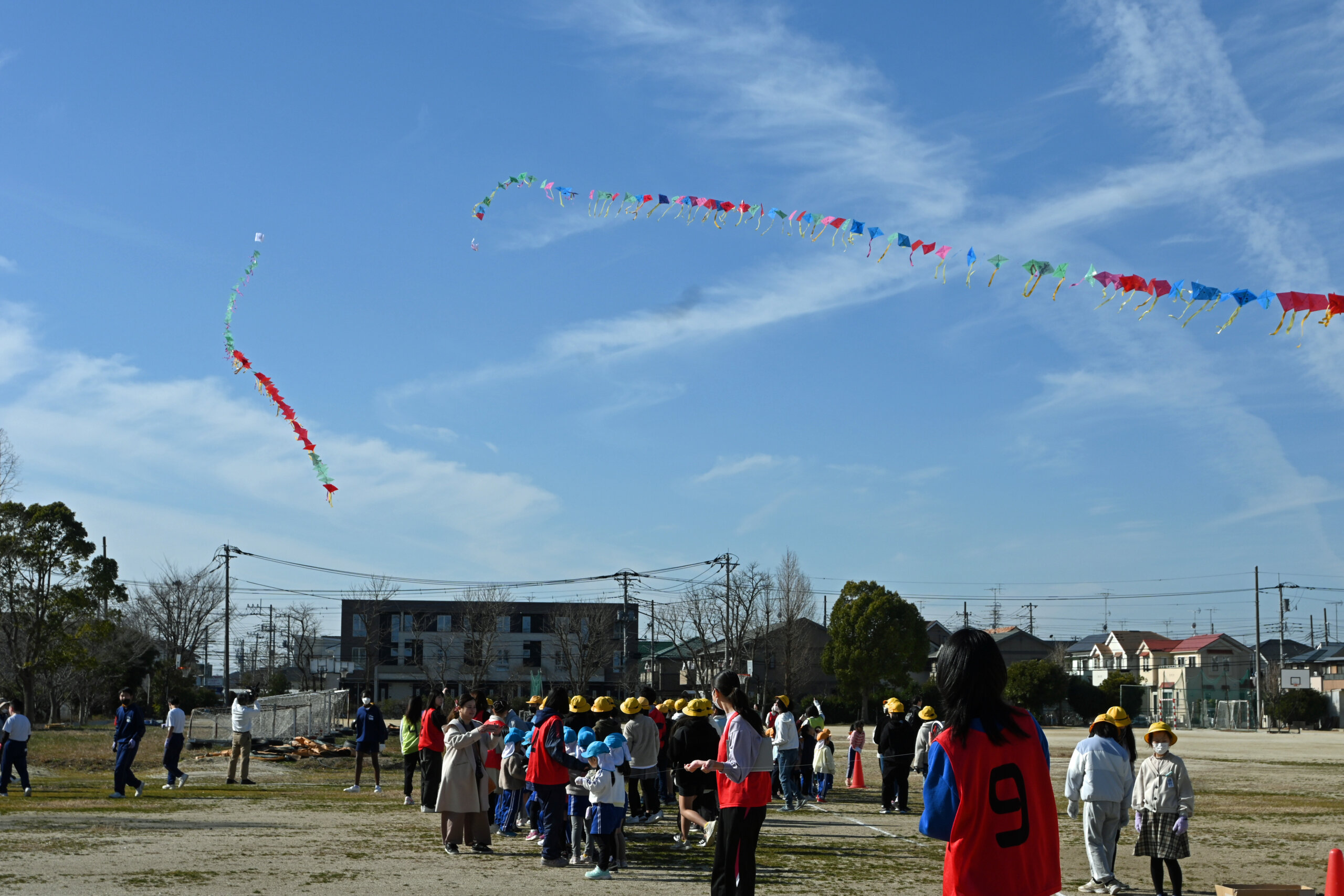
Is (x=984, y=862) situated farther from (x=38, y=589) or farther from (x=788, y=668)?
(x=788, y=668)

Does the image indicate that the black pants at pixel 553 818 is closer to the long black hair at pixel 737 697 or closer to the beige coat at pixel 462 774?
the beige coat at pixel 462 774

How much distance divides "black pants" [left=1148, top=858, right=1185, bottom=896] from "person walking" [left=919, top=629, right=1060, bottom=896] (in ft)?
22.5

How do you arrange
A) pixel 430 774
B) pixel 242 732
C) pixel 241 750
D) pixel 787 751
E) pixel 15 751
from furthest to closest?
pixel 241 750 → pixel 242 732 → pixel 15 751 → pixel 787 751 → pixel 430 774

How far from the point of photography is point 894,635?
5903cm

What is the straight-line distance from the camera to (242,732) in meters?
21.5

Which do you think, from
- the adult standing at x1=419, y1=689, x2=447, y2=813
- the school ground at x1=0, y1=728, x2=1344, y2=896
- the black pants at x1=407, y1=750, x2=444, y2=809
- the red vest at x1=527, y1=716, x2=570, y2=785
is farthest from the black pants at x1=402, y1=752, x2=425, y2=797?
the red vest at x1=527, y1=716, x2=570, y2=785

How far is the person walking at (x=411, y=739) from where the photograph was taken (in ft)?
60.0

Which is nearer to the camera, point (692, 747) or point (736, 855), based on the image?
point (736, 855)

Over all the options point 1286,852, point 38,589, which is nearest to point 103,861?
point 1286,852

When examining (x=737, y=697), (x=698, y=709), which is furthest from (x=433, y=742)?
(x=737, y=697)

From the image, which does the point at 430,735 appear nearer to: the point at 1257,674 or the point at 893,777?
the point at 893,777

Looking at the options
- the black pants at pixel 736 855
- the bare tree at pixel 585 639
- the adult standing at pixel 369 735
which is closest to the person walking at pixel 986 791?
the black pants at pixel 736 855

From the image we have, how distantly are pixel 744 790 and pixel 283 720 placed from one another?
2891cm

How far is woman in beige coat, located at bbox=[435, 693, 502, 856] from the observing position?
1262cm
